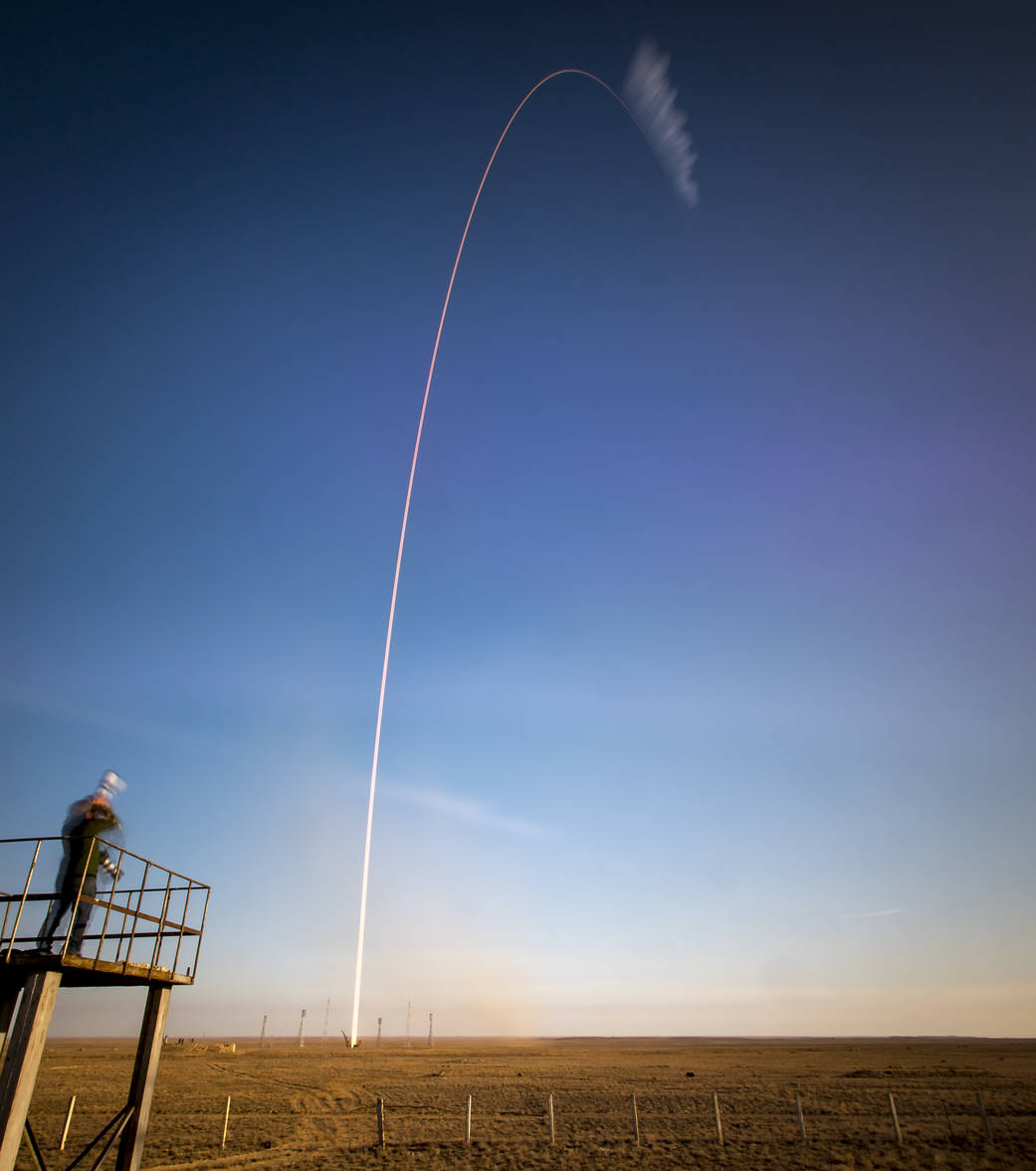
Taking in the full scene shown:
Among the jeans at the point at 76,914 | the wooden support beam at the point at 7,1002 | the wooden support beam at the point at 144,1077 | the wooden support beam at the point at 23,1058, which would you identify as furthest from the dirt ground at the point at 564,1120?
the jeans at the point at 76,914

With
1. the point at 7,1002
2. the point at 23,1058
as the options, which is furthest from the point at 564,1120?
the point at 23,1058

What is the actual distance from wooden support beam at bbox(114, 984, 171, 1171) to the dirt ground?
7567 millimetres

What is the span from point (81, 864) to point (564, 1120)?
30.3m

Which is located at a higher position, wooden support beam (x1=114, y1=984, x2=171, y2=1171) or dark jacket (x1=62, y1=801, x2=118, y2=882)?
dark jacket (x1=62, y1=801, x2=118, y2=882)

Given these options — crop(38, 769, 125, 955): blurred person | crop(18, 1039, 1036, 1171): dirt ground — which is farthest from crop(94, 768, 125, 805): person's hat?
crop(18, 1039, 1036, 1171): dirt ground

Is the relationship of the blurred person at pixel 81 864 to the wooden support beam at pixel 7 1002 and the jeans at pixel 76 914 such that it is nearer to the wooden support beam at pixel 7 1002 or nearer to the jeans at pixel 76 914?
the jeans at pixel 76 914

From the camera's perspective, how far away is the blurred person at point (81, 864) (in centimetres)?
1316

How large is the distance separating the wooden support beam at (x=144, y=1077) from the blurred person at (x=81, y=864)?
3.93 m

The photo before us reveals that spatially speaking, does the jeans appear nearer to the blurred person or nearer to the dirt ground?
the blurred person

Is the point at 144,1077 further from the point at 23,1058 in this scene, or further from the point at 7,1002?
the point at 23,1058

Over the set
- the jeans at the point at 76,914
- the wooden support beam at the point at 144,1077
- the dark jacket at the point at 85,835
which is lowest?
the wooden support beam at the point at 144,1077

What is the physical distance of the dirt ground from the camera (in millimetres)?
23672

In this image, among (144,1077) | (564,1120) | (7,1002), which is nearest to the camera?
(7,1002)

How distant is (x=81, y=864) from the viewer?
43.6 feet
